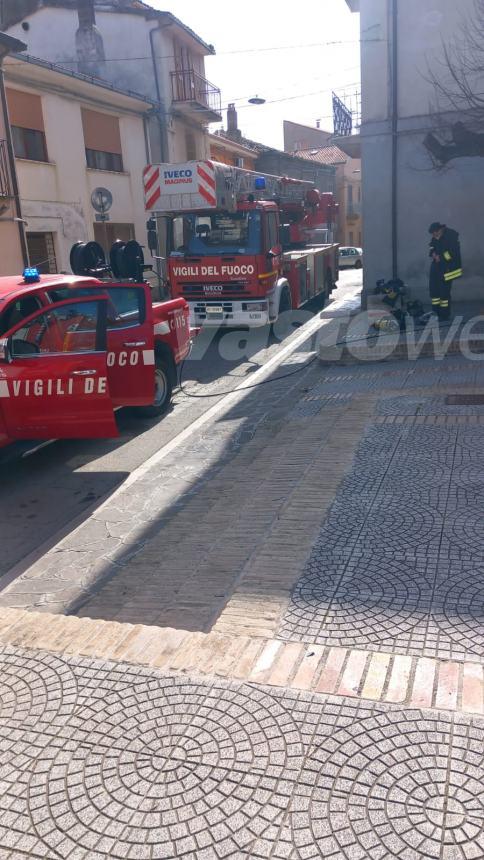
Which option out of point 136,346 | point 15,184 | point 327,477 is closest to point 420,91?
point 15,184

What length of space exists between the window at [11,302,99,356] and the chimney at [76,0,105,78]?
19.3 metres

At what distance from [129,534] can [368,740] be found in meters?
2.83

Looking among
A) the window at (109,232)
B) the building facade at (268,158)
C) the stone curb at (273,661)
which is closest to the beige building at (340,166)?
the building facade at (268,158)

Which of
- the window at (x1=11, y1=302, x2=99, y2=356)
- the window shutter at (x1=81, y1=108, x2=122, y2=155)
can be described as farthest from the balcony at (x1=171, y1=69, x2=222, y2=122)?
the window at (x1=11, y1=302, x2=99, y2=356)

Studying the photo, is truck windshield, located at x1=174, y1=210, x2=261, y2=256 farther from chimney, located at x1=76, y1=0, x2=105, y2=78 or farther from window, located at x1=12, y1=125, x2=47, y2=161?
chimney, located at x1=76, y1=0, x2=105, y2=78

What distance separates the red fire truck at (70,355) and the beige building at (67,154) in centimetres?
905

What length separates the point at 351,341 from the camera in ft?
34.8

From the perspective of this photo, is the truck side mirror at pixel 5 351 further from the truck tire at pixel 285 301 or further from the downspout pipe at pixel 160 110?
the downspout pipe at pixel 160 110

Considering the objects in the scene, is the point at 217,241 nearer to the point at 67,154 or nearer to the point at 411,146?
the point at 411,146

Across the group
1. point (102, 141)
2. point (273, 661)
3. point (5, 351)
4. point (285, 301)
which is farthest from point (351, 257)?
point (273, 661)

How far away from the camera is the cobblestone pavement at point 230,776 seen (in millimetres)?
2123

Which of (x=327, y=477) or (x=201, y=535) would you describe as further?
(x=327, y=477)

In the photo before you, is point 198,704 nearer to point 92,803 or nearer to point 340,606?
point 92,803

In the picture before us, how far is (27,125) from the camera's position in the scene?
661 inches
